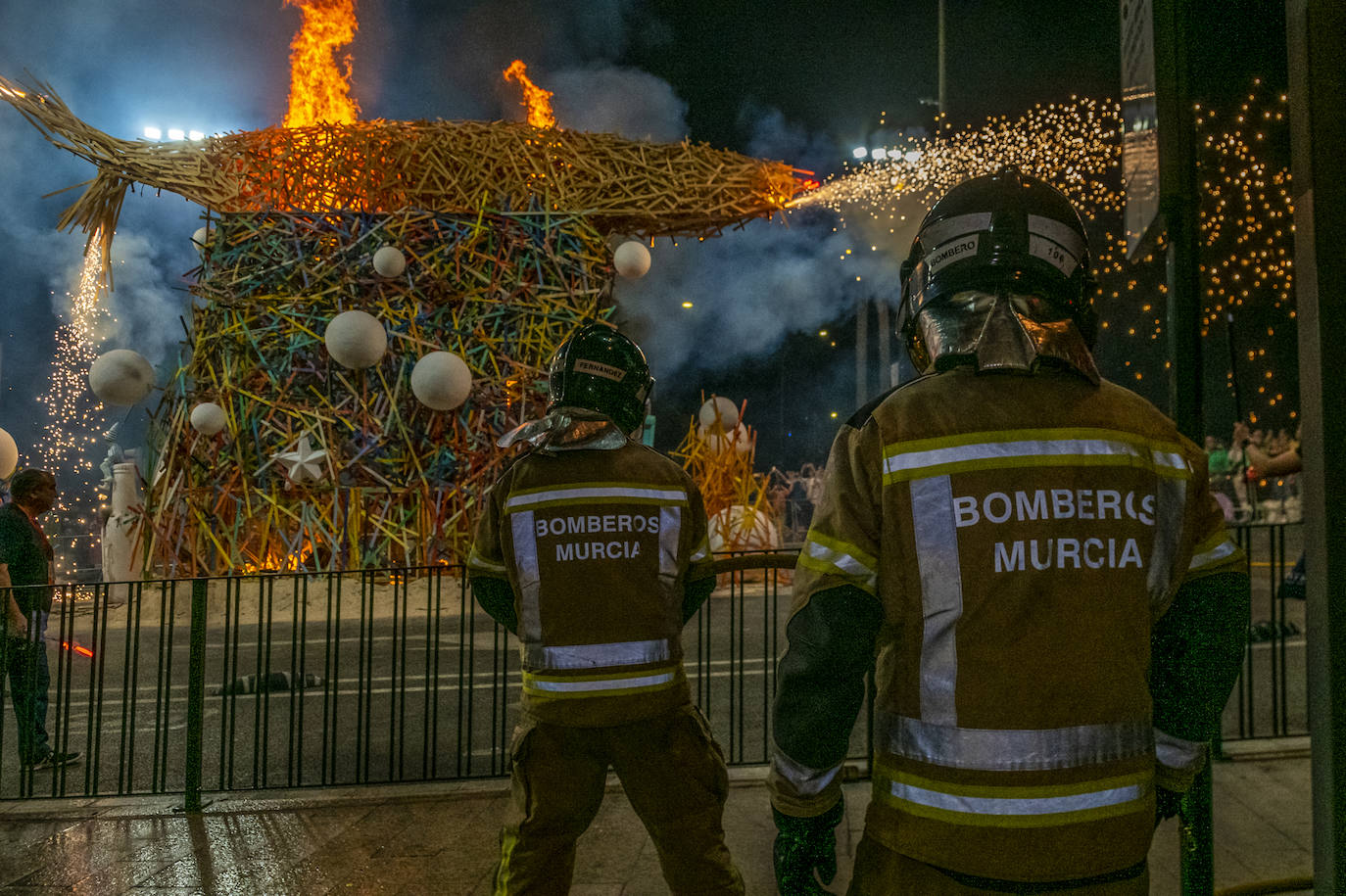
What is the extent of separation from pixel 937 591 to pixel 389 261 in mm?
12554

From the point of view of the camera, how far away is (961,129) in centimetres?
1892

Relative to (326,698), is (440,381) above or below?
above

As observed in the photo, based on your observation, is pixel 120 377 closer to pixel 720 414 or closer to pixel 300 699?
pixel 300 699

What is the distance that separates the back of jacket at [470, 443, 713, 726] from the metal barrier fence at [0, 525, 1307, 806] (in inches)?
32.0

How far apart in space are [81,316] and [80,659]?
3370 centimetres

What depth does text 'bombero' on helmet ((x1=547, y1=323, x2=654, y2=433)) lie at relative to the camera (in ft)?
9.66

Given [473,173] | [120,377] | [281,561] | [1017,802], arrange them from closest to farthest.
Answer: [1017,802]
[120,377]
[281,561]
[473,173]

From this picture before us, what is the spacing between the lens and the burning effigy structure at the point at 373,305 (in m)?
13.0

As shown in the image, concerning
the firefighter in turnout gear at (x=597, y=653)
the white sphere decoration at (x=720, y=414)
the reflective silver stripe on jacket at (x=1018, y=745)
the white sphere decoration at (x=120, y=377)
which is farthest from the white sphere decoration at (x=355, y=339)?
the reflective silver stripe on jacket at (x=1018, y=745)

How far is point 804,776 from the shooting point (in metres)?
1.57

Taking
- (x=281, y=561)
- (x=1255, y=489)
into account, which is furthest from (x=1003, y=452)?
(x=1255, y=489)

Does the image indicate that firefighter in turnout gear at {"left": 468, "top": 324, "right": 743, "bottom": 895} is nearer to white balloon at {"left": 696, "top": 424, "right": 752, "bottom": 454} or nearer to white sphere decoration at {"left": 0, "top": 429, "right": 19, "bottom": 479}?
white sphere decoration at {"left": 0, "top": 429, "right": 19, "bottom": 479}

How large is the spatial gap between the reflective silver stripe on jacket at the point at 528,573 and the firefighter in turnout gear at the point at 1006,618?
3.95ft

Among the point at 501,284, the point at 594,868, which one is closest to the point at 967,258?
the point at 594,868
